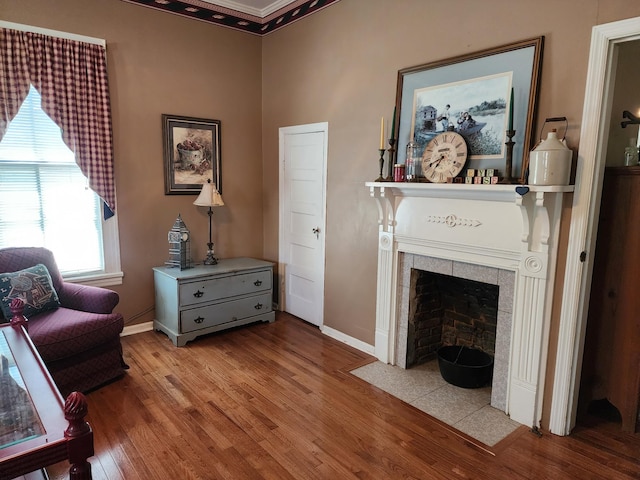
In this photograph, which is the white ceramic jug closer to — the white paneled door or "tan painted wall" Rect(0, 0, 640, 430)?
"tan painted wall" Rect(0, 0, 640, 430)

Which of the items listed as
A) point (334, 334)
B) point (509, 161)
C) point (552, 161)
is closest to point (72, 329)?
point (334, 334)

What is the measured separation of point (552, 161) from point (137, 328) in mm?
3547

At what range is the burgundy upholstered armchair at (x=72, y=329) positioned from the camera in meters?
2.60

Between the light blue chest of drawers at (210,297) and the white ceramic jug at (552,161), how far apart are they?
2.59 meters

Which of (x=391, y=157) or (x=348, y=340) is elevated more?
(x=391, y=157)

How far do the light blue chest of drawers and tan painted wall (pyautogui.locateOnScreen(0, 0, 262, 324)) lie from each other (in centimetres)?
31

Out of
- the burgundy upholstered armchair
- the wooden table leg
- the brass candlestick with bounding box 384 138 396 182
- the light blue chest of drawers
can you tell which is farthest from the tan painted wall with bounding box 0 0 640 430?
the wooden table leg

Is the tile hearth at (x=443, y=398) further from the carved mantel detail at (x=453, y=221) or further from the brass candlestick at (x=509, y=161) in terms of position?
the brass candlestick at (x=509, y=161)

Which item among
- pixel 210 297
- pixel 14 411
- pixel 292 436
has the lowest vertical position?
pixel 292 436

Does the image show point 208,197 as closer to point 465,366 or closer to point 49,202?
point 49,202

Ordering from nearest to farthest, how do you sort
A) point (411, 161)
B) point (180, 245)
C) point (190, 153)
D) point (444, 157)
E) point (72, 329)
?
point (72, 329) → point (444, 157) → point (411, 161) → point (180, 245) → point (190, 153)

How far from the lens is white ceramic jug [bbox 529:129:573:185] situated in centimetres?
214

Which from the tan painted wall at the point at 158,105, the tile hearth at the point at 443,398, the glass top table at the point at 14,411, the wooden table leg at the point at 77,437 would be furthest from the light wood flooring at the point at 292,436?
the tan painted wall at the point at 158,105

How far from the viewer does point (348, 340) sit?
144 inches
